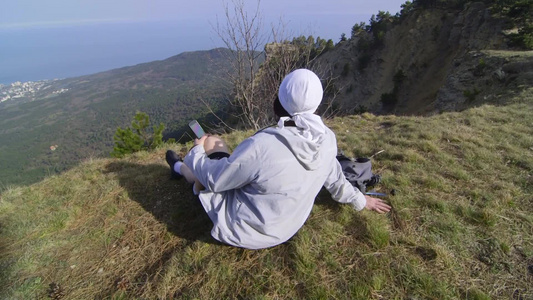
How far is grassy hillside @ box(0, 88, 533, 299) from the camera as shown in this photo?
1.89 metres

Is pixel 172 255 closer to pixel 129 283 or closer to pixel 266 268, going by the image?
pixel 129 283

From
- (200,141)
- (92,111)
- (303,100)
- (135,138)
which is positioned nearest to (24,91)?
(92,111)

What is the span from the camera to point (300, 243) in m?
2.18

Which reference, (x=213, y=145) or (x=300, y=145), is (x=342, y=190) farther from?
Answer: (x=213, y=145)

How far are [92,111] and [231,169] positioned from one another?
114233mm

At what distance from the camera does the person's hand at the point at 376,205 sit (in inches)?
102

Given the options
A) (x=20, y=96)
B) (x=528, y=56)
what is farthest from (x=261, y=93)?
(x=20, y=96)

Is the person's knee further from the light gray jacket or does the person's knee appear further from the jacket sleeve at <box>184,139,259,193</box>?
the jacket sleeve at <box>184,139,259,193</box>

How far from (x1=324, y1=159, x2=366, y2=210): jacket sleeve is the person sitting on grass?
0.26m

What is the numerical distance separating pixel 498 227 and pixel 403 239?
2.86 ft

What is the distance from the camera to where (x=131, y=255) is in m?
2.34

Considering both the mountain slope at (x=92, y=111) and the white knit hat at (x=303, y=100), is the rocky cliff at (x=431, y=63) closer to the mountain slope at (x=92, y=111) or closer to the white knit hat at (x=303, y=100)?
the white knit hat at (x=303, y=100)

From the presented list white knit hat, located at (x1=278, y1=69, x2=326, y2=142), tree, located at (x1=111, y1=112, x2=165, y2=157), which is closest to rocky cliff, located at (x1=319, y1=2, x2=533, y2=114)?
white knit hat, located at (x1=278, y1=69, x2=326, y2=142)

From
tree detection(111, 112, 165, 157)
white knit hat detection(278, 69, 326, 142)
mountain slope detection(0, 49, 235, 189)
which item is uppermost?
white knit hat detection(278, 69, 326, 142)
